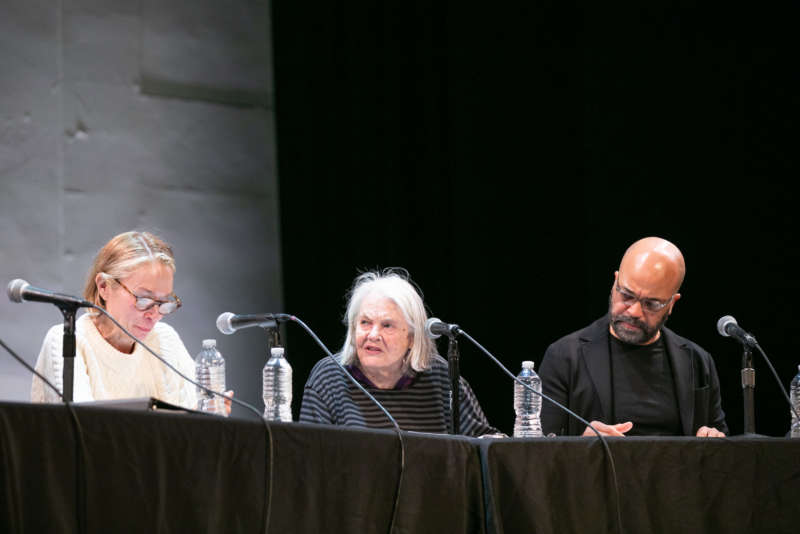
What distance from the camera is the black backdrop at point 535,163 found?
176 inches

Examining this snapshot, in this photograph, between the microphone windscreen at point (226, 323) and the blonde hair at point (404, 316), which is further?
the blonde hair at point (404, 316)

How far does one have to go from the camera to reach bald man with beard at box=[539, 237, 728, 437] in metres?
3.54

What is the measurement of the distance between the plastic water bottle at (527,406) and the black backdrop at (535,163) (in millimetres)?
1213

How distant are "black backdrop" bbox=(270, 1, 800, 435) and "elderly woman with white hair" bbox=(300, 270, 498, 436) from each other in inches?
33.4

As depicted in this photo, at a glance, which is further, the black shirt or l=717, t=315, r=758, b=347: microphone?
the black shirt

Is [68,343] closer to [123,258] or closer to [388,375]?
[123,258]

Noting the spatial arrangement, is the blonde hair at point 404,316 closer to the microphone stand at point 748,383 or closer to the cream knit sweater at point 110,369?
the cream knit sweater at point 110,369

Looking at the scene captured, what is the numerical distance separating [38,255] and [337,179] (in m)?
1.33

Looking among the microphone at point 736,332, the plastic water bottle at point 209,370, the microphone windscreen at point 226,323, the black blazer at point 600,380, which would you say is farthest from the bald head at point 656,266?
the microphone windscreen at point 226,323

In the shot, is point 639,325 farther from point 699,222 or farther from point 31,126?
point 31,126

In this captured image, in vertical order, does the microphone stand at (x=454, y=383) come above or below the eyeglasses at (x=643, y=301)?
below

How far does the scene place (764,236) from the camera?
15.2 feet

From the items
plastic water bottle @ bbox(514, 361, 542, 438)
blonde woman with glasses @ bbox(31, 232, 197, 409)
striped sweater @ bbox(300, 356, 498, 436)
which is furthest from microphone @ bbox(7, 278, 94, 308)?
plastic water bottle @ bbox(514, 361, 542, 438)

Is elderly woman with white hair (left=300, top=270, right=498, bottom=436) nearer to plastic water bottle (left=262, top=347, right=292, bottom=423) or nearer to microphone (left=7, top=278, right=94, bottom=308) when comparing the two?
plastic water bottle (left=262, top=347, right=292, bottom=423)
